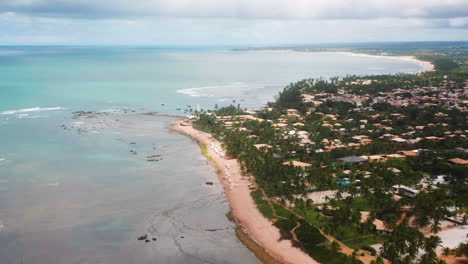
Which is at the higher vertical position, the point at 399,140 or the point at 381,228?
the point at 399,140

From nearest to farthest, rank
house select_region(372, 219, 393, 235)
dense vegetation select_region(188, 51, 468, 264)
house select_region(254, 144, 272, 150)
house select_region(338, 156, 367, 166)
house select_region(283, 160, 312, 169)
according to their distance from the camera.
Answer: house select_region(372, 219, 393, 235), dense vegetation select_region(188, 51, 468, 264), house select_region(283, 160, 312, 169), house select_region(338, 156, 367, 166), house select_region(254, 144, 272, 150)

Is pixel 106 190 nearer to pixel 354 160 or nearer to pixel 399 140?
pixel 354 160

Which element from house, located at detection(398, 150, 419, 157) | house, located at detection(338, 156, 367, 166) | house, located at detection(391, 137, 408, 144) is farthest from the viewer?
house, located at detection(391, 137, 408, 144)

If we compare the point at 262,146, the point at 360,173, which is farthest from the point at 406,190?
the point at 262,146

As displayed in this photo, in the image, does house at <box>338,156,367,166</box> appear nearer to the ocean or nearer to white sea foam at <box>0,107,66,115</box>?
the ocean

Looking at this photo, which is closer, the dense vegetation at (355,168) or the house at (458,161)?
the dense vegetation at (355,168)

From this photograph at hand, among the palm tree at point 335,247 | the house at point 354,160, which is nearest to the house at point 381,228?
the palm tree at point 335,247

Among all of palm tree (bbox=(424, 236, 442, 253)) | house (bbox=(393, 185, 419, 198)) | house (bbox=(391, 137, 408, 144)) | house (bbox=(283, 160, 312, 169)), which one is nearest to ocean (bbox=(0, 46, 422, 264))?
house (bbox=(283, 160, 312, 169))

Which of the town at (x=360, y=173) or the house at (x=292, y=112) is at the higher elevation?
the house at (x=292, y=112)

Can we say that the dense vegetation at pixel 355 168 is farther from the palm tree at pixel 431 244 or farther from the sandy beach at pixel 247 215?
the sandy beach at pixel 247 215
